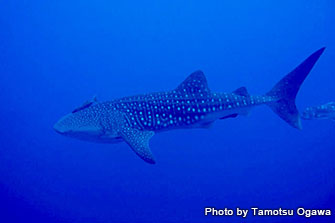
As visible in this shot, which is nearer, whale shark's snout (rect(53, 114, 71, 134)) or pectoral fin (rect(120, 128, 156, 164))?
pectoral fin (rect(120, 128, 156, 164))

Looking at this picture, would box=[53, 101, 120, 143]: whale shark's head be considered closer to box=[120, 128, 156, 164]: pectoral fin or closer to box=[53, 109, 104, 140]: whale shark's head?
box=[53, 109, 104, 140]: whale shark's head

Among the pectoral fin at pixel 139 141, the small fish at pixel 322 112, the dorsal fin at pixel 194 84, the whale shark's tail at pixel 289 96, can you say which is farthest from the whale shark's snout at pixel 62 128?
the small fish at pixel 322 112

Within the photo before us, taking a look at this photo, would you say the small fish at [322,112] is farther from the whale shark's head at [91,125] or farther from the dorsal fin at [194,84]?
the whale shark's head at [91,125]

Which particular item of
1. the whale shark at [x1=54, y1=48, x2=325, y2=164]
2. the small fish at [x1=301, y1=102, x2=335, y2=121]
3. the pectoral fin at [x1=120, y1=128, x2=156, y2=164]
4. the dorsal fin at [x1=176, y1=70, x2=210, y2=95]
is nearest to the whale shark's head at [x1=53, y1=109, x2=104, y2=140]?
the whale shark at [x1=54, y1=48, x2=325, y2=164]

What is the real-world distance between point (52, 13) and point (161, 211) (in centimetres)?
3027

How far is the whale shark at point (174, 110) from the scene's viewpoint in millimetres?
7105

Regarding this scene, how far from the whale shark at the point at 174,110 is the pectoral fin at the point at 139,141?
23mm

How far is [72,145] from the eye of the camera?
19688 millimetres

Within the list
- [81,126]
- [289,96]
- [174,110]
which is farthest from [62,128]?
[289,96]

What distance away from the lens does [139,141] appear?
22.0 ft

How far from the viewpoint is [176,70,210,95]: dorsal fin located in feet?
25.0

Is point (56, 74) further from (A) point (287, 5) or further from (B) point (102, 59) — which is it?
(A) point (287, 5)

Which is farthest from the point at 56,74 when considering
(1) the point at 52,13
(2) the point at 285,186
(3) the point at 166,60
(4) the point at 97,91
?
(2) the point at 285,186

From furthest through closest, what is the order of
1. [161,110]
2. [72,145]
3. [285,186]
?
[72,145], [285,186], [161,110]
